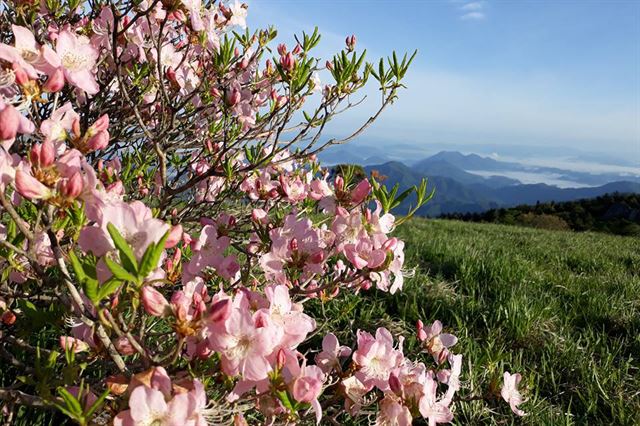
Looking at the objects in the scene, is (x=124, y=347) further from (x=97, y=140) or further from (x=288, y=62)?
(x=288, y=62)

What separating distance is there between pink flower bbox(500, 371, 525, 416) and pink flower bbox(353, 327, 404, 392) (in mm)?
719

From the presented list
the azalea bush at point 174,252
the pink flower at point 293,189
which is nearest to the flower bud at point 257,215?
the azalea bush at point 174,252

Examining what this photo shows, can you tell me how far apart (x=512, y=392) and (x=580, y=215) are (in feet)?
76.4

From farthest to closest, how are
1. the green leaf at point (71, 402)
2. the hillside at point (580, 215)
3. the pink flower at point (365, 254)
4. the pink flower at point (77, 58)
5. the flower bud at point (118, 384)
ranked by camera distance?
the hillside at point (580, 215) → the pink flower at point (365, 254) → the pink flower at point (77, 58) → the flower bud at point (118, 384) → the green leaf at point (71, 402)

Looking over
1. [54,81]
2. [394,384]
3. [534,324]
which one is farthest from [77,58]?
[534,324]

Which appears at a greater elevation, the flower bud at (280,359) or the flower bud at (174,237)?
the flower bud at (174,237)

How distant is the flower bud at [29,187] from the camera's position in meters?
0.89

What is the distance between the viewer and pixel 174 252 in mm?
1567

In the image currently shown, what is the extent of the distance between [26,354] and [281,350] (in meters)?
1.66

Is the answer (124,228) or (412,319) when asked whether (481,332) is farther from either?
(124,228)

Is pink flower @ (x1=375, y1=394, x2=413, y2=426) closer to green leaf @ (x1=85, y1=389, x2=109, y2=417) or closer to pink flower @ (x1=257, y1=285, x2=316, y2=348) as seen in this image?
pink flower @ (x1=257, y1=285, x2=316, y2=348)

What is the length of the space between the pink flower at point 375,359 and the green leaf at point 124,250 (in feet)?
2.50

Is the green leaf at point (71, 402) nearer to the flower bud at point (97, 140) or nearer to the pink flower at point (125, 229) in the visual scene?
the pink flower at point (125, 229)

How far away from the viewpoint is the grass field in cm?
222
